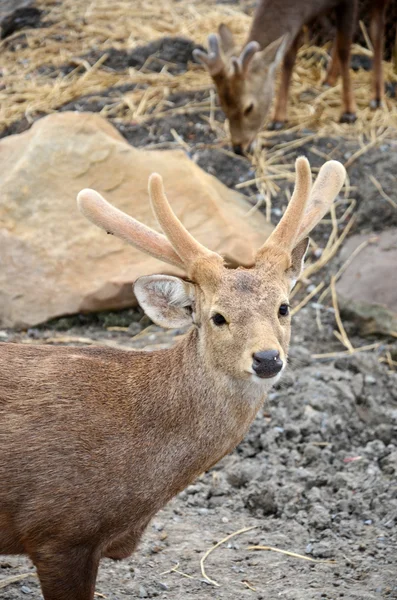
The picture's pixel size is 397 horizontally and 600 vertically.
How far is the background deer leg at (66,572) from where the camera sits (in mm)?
3580

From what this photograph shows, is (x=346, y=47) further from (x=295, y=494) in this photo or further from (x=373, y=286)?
(x=295, y=494)

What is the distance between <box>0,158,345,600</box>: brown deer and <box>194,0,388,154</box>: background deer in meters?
4.45

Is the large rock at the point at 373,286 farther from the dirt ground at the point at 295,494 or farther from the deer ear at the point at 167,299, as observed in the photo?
the deer ear at the point at 167,299

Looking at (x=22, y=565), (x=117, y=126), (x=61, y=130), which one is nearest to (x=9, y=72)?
(x=117, y=126)

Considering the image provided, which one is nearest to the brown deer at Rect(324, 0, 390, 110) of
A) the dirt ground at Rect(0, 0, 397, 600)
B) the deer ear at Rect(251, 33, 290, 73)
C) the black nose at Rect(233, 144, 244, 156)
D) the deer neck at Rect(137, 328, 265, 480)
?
the deer ear at Rect(251, 33, 290, 73)

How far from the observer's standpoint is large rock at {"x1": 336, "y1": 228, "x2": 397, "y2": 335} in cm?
656

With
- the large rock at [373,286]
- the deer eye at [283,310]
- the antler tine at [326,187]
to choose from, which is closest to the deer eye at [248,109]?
the large rock at [373,286]

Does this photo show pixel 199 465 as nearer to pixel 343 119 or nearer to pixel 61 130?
pixel 61 130

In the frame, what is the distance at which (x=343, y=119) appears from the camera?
8.80 m

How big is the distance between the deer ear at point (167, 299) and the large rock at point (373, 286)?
2.89m

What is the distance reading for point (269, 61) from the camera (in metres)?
8.70

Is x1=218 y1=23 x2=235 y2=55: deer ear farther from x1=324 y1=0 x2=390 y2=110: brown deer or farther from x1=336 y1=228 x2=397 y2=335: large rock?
x1=336 y1=228 x2=397 y2=335: large rock

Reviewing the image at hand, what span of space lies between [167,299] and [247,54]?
4.83 metres

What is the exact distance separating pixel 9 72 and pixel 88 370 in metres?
6.72
